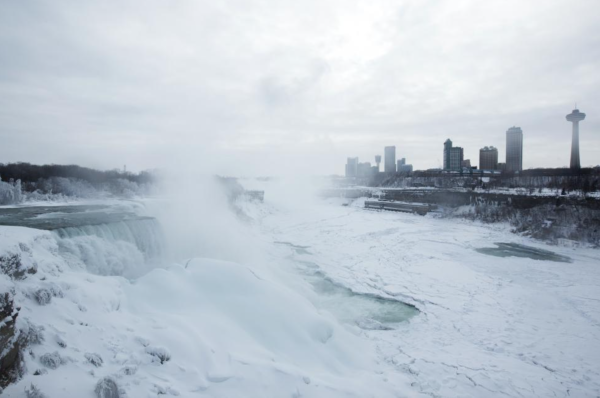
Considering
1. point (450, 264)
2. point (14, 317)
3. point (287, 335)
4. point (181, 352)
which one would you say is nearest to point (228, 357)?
point (181, 352)

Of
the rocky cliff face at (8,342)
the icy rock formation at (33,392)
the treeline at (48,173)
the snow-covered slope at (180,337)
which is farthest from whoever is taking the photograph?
the treeline at (48,173)

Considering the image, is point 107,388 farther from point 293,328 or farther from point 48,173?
point 48,173

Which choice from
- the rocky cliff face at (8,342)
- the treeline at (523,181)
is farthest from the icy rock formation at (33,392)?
the treeline at (523,181)

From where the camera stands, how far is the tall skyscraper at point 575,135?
93750 millimetres

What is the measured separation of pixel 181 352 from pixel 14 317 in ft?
8.05

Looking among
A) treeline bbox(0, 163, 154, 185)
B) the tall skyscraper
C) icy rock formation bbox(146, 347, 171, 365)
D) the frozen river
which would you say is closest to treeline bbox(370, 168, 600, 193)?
the frozen river

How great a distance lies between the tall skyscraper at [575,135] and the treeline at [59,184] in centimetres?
11398

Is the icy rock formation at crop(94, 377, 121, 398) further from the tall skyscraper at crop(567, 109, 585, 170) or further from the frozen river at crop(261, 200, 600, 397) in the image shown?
the tall skyscraper at crop(567, 109, 585, 170)

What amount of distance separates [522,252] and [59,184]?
35.0m

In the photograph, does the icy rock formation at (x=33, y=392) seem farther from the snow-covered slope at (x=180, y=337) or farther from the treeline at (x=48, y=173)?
the treeline at (x=48, y=173)

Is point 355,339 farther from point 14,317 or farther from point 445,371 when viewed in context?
point 14,317

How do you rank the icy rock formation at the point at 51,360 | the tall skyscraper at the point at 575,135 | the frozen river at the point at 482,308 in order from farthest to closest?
the tall skyscraper at the point at 575,135 < the frozen river at the point at 482,308 < the icy rock formation at the point at 51,360

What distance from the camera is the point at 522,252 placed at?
66.5ft

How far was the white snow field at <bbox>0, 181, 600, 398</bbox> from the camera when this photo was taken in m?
4.95
